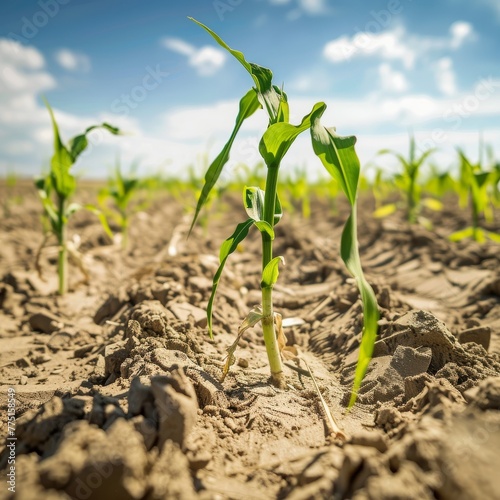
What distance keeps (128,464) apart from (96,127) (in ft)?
7.85

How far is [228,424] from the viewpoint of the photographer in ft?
4.70

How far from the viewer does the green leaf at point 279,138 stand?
4.68 ft

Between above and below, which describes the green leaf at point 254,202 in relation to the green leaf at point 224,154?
below

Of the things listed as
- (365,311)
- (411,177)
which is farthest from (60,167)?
(411,177)

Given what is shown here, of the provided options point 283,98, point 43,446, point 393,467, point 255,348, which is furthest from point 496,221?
point 43,446

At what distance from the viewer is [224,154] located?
156 centimetres

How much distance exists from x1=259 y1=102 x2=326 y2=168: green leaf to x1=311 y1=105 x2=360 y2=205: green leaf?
12cm

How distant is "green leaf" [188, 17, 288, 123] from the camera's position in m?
1.49

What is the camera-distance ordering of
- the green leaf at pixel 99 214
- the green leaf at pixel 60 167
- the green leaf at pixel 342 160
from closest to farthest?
the green leaf at pixel 342 160 < the green leaf at pixel 60 167 < the green leaf at pixel 99 214

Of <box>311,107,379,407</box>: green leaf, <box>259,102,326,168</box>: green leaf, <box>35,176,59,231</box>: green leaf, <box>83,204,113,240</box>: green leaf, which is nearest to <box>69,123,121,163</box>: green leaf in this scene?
<box>35,176,59,231</box>: green leaf

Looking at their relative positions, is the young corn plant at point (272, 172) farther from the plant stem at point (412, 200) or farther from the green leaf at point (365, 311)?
the plant stem at point (412, 200)

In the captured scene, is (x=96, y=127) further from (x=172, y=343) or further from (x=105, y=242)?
(x=105, y=242)

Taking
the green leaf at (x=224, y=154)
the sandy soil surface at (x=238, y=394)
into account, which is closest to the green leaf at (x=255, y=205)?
the green leaf at (x=224, y=154)

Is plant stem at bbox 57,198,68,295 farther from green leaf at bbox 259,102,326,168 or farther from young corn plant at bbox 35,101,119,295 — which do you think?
green leaf at bbox 259,102,326,168
